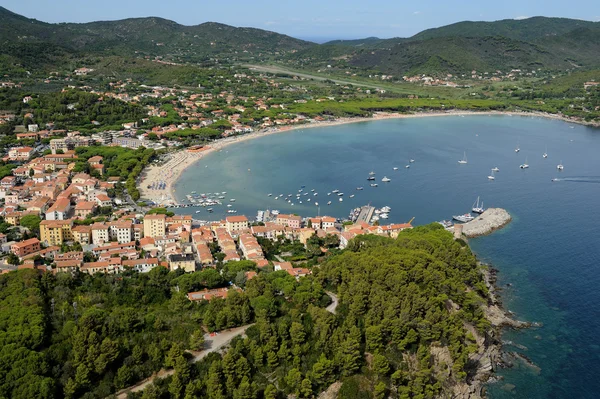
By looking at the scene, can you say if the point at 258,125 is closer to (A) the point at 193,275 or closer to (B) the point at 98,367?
(A) the point at 193,275

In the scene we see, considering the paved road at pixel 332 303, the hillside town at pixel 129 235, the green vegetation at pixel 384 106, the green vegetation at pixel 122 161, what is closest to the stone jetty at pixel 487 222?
the hillside town at pixel 129 235

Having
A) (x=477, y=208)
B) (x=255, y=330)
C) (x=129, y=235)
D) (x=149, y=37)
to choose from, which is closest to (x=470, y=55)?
(x=149, y=37)

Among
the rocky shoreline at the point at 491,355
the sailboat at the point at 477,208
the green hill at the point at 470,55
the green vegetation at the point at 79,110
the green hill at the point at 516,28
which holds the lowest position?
the rocky shoreline at the point at 491,355

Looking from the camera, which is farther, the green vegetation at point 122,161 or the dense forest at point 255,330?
the green vegetation at point 122,161

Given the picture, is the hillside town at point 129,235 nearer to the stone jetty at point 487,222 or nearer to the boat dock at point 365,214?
the boat dock at point 365,214

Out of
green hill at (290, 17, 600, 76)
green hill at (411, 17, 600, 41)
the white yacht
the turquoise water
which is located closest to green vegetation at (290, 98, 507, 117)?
the turquoise water

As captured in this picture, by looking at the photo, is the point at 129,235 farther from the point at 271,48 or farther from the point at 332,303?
the point at 271,48

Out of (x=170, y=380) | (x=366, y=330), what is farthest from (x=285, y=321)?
(x=170, y=380)

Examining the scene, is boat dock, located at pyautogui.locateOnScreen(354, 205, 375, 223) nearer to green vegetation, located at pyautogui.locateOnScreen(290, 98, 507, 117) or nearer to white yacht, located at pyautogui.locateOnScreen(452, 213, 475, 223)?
white yacht, located at pyautogui.locateOnScreen(452, 213, 475, 223)
